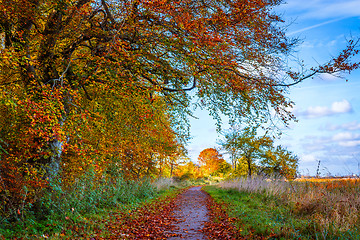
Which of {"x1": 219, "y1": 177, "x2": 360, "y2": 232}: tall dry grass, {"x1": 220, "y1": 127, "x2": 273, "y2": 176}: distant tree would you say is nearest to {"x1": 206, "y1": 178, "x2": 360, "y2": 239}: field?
{"x1": 219, "y1": 177, "x2": 360, "y2": 232}: tall dry grass

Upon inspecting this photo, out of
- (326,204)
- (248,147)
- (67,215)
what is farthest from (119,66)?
(248,147)

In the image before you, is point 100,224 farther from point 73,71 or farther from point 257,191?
point 257,191

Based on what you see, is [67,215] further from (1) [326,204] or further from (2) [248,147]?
(2) [248,147]

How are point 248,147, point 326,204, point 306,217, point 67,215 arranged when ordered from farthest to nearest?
1. point 248,147
2. point 67,215
3. point 306,217
4. point 326,204

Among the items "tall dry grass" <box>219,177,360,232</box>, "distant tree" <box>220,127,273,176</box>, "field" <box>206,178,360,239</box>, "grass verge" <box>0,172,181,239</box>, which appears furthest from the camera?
"distant tree" <box>220,127,273,176</box>

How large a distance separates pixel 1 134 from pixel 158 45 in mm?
6364

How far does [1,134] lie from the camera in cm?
841

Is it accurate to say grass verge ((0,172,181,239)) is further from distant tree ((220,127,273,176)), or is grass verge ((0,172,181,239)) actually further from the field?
distant tree ((220,127,273,176))

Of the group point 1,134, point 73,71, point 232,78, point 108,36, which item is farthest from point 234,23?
point 1,134

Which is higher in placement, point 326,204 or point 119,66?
point 119,66

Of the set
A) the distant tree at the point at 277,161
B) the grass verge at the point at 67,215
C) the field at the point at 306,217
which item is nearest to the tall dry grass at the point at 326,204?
the field at the point at 306,217

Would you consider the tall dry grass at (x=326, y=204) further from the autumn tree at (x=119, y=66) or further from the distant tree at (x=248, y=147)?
the distant tree at (x=248, y=147)

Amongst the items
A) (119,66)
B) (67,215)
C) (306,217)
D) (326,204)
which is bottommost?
(67,215)

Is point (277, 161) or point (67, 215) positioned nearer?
point (67, 215)
